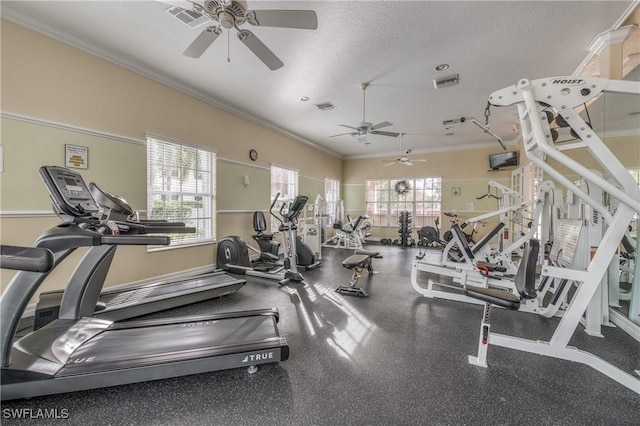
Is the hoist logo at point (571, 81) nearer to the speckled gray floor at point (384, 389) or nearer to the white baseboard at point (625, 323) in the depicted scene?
the speckled gray floor at point (384, 389)

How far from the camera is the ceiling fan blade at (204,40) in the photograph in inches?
87.4

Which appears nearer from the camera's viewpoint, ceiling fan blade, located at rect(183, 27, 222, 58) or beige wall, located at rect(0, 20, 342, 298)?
ceiling fan blade, located at rect(183, 27, 222, 58)

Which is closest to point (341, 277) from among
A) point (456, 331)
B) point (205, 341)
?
point (456, 331)

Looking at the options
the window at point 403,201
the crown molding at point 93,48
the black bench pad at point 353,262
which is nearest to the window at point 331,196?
the window at point 403,201

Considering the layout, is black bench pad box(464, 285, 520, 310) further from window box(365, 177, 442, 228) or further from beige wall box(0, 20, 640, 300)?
window box(365, 177, 442, 228)

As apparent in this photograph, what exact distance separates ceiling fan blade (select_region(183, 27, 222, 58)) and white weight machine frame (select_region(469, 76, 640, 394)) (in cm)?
260

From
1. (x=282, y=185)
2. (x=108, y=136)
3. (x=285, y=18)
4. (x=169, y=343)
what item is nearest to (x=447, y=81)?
(x=285, y=18)

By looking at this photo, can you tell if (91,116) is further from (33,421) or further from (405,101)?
(405,101)

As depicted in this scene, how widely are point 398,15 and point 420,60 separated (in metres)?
0.97

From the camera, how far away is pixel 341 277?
4465 mm

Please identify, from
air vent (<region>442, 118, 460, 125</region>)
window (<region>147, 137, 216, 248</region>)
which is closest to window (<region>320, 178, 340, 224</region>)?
air vent (<region>442, 118, 460, 125</region>)

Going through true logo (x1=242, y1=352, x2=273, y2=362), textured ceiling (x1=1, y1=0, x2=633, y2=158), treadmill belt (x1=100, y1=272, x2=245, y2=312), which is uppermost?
textured ceiling (x1=1, y1=0, x2=633, y2=158)

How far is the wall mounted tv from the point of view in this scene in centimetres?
682

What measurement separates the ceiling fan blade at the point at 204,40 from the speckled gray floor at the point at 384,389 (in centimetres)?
280
